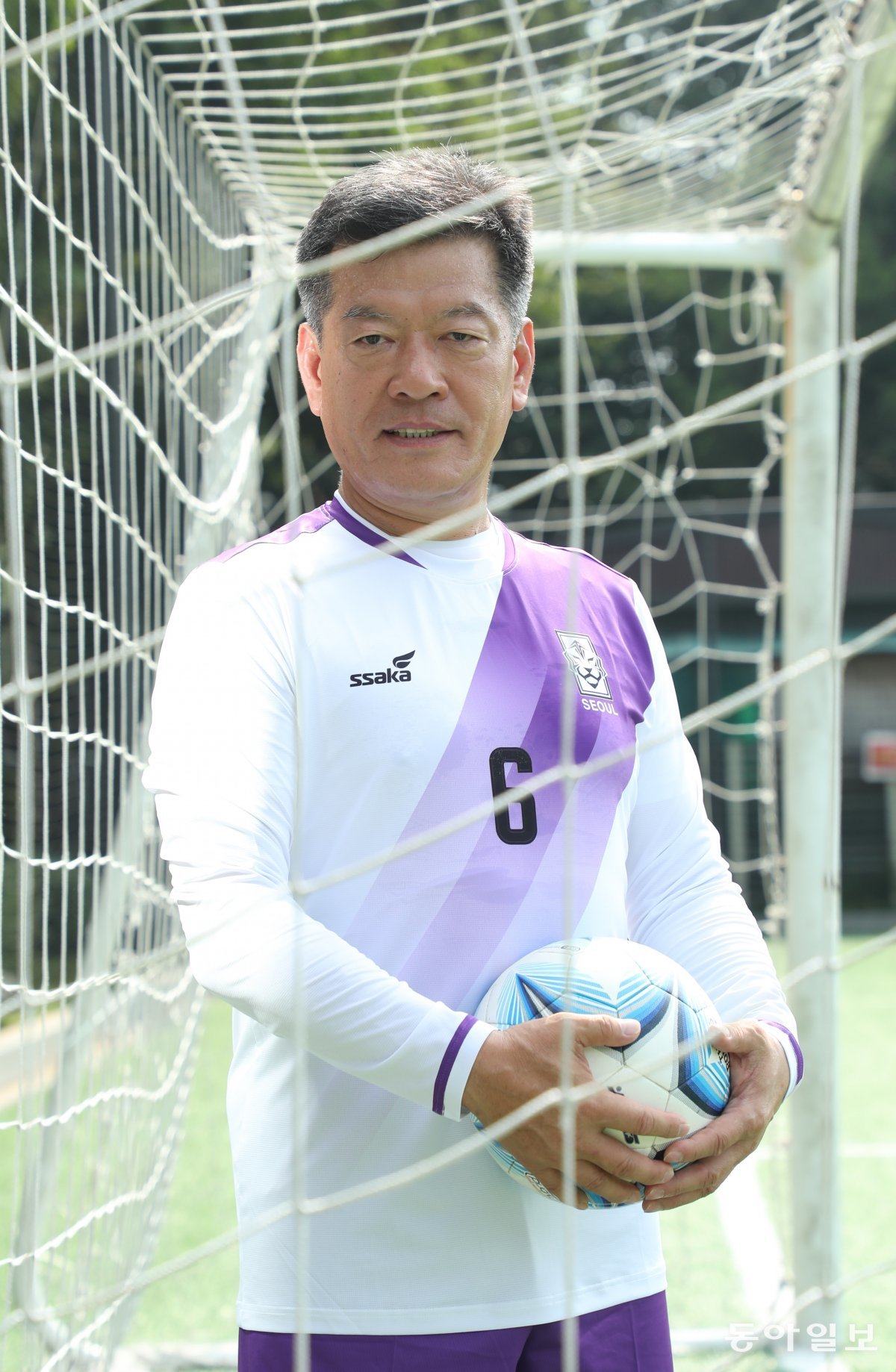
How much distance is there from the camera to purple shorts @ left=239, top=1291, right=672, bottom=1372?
4.43ft

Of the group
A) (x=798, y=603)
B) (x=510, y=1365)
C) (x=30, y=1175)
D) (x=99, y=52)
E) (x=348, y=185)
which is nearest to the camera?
(x=510, y=1365)

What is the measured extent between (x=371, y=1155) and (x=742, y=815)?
34.4 feet

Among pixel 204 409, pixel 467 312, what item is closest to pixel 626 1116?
pixel 467 312

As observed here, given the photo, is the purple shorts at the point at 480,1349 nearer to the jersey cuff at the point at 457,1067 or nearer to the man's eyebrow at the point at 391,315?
the jersey cuff at the point at 457,1067

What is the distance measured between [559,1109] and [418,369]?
2.55 feet

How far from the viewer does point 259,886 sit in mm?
1259

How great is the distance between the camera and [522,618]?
157 centimetres

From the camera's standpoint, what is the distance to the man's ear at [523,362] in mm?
1608

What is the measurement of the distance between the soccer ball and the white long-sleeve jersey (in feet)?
0.14

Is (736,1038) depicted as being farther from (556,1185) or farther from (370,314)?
(370,314)

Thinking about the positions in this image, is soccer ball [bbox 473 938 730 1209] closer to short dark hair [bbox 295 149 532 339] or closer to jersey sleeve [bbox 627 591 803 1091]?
jersey sleeve [bbox 627 591 803 1091]

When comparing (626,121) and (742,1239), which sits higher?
(626,121)

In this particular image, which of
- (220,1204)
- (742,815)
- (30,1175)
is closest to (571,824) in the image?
(30,1175)

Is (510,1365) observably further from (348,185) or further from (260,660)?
(348,185)
